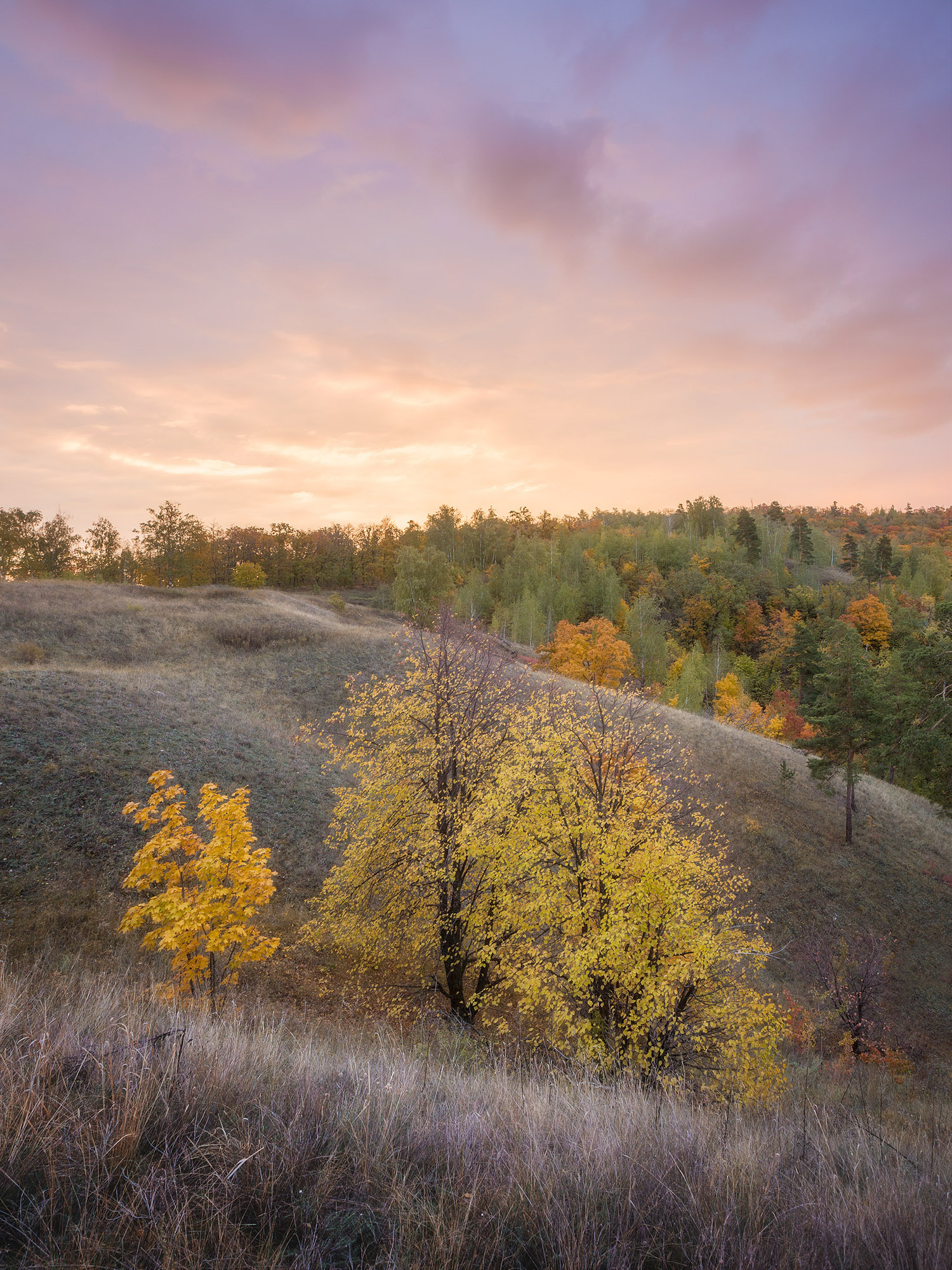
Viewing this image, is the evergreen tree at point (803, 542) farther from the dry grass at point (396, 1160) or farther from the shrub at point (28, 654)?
the dry grass at point (396, 1160)

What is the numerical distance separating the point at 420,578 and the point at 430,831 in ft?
187

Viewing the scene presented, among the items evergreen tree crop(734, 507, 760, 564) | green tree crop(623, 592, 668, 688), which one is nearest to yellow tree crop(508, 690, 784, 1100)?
green tree crop(623, 592, 668, 688)

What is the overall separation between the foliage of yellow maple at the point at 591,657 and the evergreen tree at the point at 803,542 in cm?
10729

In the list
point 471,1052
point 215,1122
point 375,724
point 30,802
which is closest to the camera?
point 215,1122

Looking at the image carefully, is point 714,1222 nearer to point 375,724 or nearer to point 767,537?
point 375,724

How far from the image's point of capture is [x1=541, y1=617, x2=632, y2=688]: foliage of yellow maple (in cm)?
5681

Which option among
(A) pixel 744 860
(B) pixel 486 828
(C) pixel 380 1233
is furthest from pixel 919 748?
(C) pixel 380 1233

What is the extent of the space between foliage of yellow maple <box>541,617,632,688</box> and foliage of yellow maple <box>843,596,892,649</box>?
165 feet

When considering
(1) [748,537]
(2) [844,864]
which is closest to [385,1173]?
(2) [844,864]

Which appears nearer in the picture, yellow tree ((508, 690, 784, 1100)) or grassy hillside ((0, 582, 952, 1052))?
yellow tree ((508, 690, 784, 1100))

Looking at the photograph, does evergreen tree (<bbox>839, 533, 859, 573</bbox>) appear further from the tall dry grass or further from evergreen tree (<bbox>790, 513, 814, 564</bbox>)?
the tall dry grass

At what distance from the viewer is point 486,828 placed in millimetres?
12133

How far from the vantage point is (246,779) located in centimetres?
2156

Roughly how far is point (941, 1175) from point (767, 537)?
17049 cm
